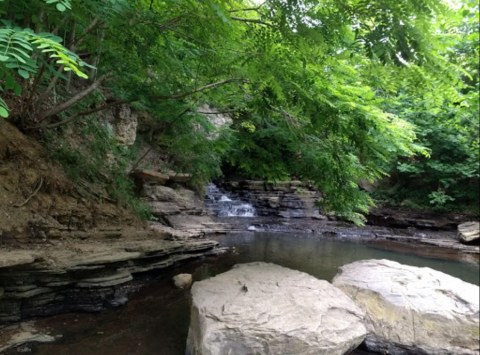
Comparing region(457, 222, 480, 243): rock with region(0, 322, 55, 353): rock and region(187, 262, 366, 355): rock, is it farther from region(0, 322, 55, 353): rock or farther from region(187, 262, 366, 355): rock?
region(0, 322, 55, 353): rock

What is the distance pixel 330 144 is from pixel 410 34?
11.7 ft

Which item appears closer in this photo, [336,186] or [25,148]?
[25,148]

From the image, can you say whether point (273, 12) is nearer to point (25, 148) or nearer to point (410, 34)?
point (410, 34)

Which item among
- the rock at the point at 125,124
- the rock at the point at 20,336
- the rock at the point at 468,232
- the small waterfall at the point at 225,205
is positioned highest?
the rock at the point at 125,124

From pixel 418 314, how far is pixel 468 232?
434 inches

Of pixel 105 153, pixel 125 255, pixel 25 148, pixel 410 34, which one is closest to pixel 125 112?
pixel 105 153

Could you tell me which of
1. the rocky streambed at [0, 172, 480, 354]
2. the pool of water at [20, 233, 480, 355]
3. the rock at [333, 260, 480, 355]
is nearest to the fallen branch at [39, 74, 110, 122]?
the rocky streambed at [0, 172, 480, 354]

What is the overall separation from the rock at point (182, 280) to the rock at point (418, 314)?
289 centimetres

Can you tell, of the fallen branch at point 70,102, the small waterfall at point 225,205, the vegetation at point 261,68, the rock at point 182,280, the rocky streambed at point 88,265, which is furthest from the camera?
the small waterfall at point 225,205

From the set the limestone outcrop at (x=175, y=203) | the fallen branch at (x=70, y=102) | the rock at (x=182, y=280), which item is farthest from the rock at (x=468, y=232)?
the fallen branch at (x=70, y=102)

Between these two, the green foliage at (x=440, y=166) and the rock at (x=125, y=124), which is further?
the green foliage at (x=440, y=166)

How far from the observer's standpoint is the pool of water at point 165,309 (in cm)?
451

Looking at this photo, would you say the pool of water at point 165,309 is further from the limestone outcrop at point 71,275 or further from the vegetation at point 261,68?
the vegetation at point 261,68

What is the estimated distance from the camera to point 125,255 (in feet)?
19.6
